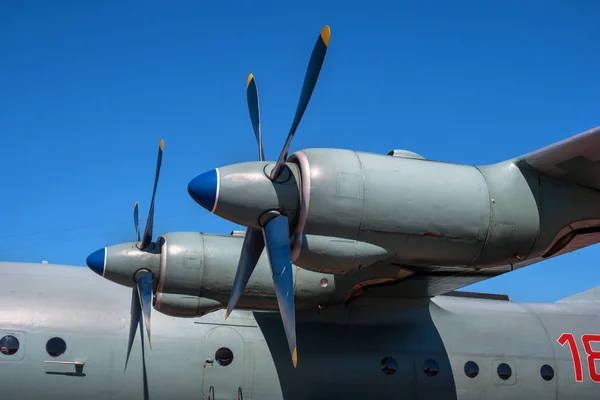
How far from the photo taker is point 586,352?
45.1ft

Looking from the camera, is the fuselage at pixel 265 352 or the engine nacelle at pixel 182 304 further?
the fuselage at pixel 265 352

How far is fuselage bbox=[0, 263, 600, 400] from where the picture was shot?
11266 millimetres

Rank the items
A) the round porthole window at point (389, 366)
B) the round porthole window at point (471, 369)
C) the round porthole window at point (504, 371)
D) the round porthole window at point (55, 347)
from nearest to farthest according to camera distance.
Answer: the round porthole window at point (55, 347), the round porthole window at point (389, 366), the round porthole window at point (471, 369), the round porthole window at point (504, 371)

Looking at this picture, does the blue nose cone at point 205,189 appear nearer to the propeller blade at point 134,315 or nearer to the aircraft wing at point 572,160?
the propeller blade at point 134,315

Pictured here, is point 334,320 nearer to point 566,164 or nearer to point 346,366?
point 346,366

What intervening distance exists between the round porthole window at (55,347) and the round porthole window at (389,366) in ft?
18.1

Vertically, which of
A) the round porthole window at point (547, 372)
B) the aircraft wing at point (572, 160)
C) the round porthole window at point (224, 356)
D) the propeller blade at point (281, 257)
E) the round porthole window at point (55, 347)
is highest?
the aircraft wing at point (572, 160)

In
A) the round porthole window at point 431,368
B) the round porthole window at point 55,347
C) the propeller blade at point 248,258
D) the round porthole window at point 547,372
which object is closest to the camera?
the propeller blade at point 248,258

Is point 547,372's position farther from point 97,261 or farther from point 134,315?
point 97,261

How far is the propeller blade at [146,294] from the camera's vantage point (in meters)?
10.8

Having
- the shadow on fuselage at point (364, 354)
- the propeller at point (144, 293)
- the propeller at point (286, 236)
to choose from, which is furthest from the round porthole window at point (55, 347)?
the propeller at point (286, 236)

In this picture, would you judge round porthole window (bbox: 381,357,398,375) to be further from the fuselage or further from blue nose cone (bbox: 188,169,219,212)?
blue nose cone (bbox: 188,169,219,212)

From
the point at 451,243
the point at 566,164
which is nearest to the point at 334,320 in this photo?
the point at 451,243

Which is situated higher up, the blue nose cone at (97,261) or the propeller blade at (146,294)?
the blue nose cone at (97,261)
